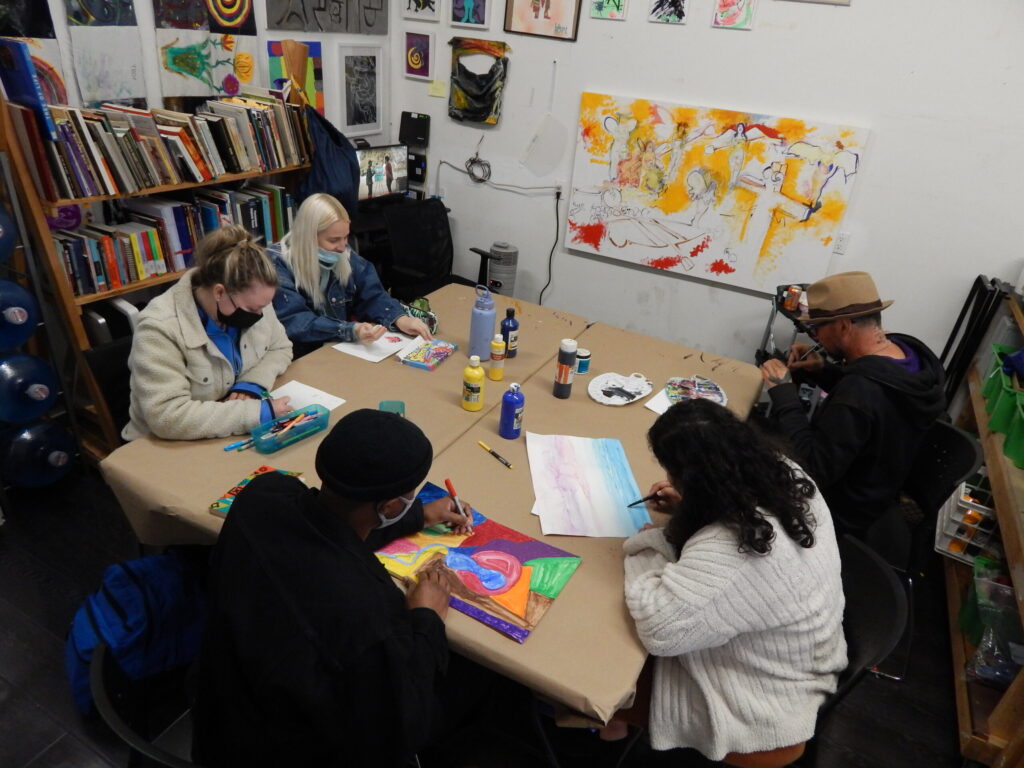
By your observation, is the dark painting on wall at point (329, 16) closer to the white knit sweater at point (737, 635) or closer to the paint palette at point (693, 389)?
the paint palette at point (693, 389)

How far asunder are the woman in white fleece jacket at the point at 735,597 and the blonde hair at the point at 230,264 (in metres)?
1.26

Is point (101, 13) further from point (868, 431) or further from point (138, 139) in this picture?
point (868, 431)

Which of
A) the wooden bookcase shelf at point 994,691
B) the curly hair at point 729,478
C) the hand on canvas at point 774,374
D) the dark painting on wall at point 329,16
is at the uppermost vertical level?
the dark painting on wall at point 329,16

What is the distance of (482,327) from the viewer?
91.4 inches

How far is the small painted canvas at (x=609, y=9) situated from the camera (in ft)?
11.1

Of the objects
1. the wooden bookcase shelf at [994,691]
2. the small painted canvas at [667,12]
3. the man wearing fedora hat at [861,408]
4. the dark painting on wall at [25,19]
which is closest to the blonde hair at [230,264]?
the dark painting on wall at [25,19]

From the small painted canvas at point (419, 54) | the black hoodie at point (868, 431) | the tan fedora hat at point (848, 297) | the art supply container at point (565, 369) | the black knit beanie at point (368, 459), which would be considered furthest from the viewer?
the small painted canvas at point (419, 54)

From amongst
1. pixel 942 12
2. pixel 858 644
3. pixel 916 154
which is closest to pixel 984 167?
pixel 916 154

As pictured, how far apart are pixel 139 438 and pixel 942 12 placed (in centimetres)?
360

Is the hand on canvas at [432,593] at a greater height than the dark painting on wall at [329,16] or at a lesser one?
lesser

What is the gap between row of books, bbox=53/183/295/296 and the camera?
255 cm

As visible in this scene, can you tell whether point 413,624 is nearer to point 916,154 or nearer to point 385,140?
point 916,154

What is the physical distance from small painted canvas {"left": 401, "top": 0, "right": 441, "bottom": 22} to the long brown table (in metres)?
2.17

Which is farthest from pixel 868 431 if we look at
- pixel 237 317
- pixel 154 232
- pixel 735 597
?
pixel 154 232
